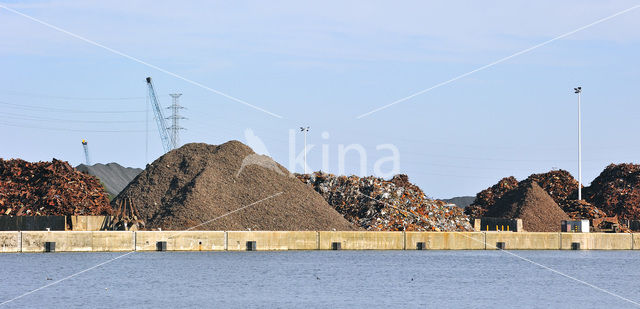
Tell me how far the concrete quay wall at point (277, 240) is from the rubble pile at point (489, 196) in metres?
25.6

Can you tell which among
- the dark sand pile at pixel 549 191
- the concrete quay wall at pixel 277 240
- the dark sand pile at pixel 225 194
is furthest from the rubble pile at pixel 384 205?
the dark sand pile at pixel 549 191

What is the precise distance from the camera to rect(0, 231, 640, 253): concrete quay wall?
65.1 m

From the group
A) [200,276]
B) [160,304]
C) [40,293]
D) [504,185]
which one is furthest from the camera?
[504,185]

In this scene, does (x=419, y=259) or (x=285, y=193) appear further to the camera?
(x=285, y=193)

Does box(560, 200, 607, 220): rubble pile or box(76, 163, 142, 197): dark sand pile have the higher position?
box(76, 163, 142, 197): dark sand pile

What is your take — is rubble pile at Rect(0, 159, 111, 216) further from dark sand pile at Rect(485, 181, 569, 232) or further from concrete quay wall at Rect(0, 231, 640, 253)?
dark sand pile at Rect(485, 181, 569, 232)

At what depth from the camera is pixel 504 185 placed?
11925cm

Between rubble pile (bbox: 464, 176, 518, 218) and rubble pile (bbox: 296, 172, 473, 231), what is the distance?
20511 millimetres

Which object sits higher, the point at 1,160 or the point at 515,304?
the point at 1,160

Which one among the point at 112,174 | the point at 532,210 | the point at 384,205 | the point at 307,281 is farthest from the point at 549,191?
the point at 112,174

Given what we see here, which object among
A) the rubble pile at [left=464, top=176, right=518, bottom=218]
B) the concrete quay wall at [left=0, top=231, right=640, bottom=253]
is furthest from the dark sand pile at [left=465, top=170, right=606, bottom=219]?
the concrete quay wall at [left=0, top=231, right=640, bottom=253]

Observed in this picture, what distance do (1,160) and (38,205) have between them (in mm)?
8457

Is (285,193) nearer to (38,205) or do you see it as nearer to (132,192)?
(132,192)

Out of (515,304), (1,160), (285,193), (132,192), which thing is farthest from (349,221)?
(515,304)
